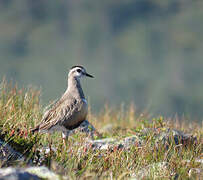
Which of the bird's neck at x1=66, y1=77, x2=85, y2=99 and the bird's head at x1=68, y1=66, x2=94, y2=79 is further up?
the bird's head at x1=68, y1=66, x2=94, y2=79

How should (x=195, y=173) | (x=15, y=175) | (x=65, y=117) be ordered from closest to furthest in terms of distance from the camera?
(x=15, y=175) → (x=195, y=173) → (x=65, y=117)

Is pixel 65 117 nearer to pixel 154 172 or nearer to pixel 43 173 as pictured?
pixel 154 172

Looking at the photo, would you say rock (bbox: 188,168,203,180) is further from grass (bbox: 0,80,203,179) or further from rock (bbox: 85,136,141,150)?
rock (bbox: 85,136,141,150)

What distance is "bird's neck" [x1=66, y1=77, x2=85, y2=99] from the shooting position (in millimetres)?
9977

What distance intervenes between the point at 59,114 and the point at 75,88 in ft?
3.07

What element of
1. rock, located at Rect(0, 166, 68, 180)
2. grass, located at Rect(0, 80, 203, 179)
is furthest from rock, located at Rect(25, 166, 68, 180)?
grass, located at Rect(0, 80, 203, 179)

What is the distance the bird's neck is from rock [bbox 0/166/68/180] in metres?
3.97

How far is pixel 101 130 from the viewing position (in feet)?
43.7

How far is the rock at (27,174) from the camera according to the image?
18.0 ft

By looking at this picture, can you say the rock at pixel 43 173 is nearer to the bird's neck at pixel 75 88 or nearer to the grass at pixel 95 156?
the grass at pixel 95 156

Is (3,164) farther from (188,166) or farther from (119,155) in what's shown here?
(188,166)

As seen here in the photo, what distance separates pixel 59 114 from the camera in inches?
372

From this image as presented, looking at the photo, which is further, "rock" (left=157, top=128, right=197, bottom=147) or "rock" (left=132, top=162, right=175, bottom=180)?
"rock" (left=157, top=128, right=197, bottom=147)

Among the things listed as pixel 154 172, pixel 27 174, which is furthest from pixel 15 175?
pixel 154 172
